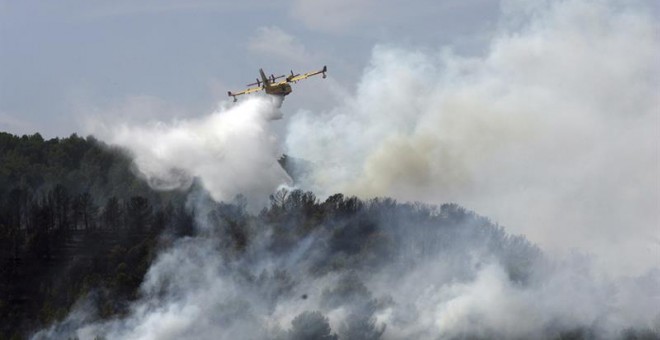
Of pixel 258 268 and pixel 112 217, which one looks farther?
pixel 112 217

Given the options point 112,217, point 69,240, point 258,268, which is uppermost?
point 112,217

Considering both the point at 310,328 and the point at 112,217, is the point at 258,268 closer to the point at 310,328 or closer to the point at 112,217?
the point at 310,328

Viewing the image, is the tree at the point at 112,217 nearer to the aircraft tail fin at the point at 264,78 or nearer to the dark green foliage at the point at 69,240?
the dark green foliage at the point at 69,240

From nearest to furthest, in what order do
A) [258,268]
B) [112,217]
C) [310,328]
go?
1. [310,328]
2. [258,268]
3. [112,217]

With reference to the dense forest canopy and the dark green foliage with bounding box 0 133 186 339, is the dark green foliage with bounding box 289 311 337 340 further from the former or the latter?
the dark green foliage with bounding box 0 133 186 339

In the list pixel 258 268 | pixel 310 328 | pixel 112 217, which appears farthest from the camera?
pixel 112 217

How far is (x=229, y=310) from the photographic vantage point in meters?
94.3

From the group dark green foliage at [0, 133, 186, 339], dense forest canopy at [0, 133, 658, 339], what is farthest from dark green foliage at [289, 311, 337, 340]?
dark green foliage at [0, 133, 186, 339]

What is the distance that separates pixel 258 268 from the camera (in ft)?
341

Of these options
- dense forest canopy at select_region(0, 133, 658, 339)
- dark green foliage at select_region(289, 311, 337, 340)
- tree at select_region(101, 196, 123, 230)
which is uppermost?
tree at select_region(101, 196, 123, 230)

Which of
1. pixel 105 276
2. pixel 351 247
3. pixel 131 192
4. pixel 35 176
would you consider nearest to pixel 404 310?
pixel 351 247

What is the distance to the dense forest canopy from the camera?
95.6m

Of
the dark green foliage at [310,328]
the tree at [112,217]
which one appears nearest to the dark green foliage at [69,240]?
the tree at [112,217]

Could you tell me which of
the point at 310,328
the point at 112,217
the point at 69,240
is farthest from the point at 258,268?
the point at 112,217
